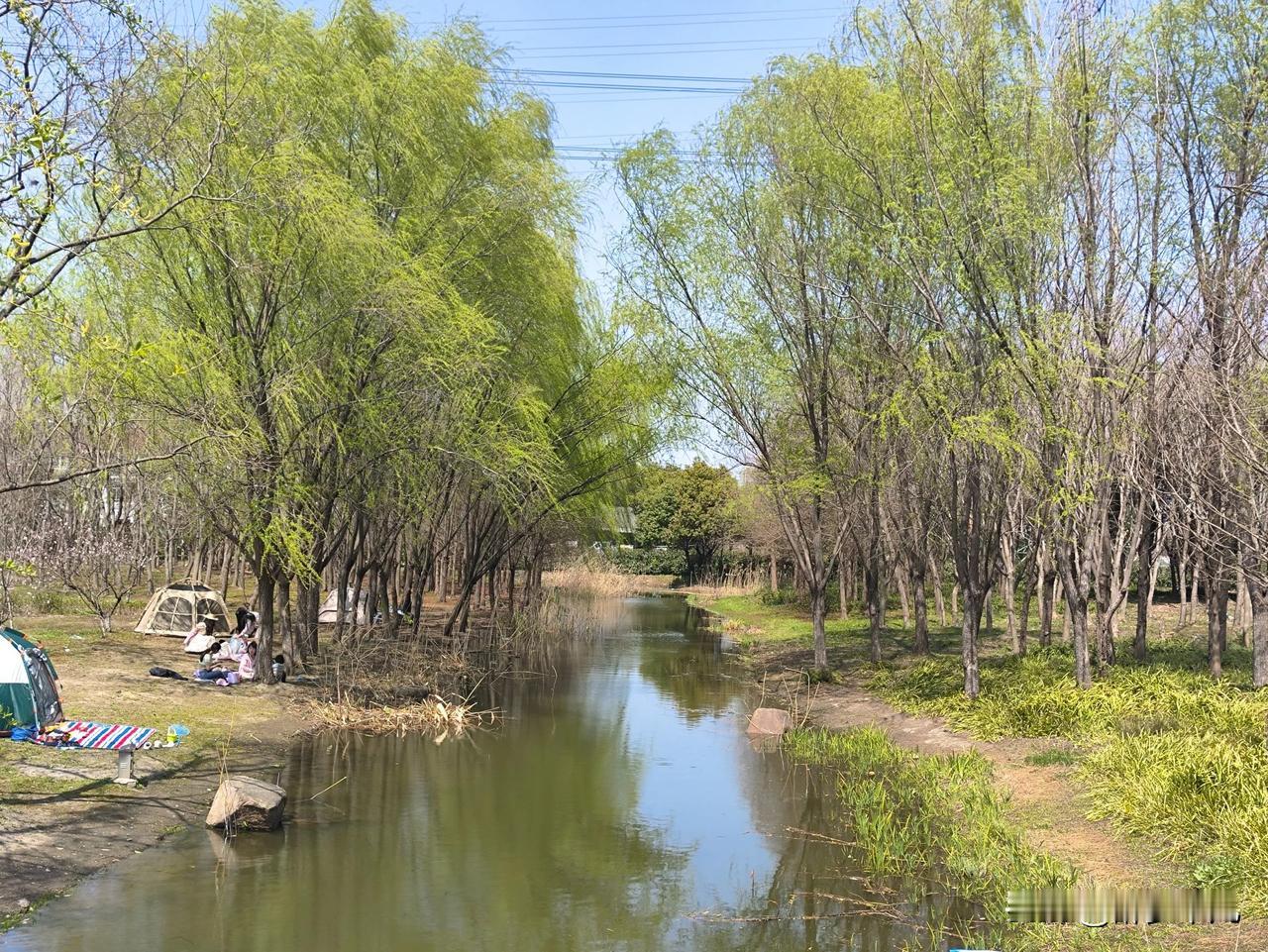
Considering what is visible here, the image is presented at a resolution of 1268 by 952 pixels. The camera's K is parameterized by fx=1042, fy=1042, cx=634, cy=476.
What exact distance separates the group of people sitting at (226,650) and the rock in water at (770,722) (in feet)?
28.6

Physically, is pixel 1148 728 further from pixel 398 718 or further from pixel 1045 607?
pixel 398 718

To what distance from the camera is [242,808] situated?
10984mm

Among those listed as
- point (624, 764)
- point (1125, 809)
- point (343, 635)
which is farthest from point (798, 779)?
point (343, 635)

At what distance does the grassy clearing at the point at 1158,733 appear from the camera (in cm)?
894

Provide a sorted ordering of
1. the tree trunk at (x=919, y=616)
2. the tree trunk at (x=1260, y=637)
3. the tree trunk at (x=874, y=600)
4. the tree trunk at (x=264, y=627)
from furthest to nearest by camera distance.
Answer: the tree trunk at (x=919, y=616) < the tree trunk at (x=874, y=600) < the tree trunk at (x=264, y=627) < the tree trunk at (x=1260, y=637)

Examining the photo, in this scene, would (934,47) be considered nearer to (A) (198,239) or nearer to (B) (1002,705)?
(B) (1002,705)

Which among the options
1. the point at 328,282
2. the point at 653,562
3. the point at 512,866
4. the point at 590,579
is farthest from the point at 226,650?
the point at 653,562

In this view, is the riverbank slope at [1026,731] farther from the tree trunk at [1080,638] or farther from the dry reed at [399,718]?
the dry reed at [399,718]

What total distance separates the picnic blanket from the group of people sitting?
5686 millimetres

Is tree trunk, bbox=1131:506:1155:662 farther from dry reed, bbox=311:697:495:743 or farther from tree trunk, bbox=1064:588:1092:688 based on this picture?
dry reed, bbox=311:697:495:743

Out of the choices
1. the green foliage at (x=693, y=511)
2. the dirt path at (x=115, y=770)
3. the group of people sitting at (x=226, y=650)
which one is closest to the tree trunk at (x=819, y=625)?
the dirt path at (x=115, y=770)

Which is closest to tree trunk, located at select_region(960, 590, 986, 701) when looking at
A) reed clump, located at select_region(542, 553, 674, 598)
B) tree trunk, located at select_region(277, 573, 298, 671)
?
tree trunk, located at select_region(277, 573, 298, 671)

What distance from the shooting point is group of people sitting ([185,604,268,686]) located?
18031 millimetres

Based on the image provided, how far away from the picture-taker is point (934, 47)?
17.2m
